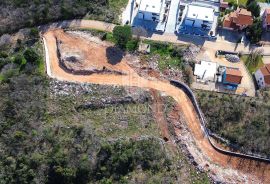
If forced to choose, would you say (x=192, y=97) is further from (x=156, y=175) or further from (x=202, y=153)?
(x=156, y=175)

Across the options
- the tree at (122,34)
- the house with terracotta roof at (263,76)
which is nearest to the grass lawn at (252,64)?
the house with terracotta roof at (263,76)

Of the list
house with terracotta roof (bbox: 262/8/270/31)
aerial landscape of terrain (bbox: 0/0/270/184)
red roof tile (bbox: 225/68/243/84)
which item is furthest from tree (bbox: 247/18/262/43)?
red roof tile (bbox: 225/68/243/84)

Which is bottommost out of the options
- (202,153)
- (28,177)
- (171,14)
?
(28,177)

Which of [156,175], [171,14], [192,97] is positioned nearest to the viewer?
[156,175]

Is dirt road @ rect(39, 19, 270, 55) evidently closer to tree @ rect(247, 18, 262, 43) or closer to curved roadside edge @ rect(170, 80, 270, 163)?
tree @ rect(247, 18, 262, 43)

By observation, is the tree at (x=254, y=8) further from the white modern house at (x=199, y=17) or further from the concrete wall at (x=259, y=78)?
the concrete wall at (x=259, y=78)

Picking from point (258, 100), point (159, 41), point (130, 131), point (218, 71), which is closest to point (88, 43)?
point (159, 41)

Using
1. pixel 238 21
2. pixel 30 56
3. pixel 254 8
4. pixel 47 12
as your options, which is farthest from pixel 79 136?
pixel 254 8
